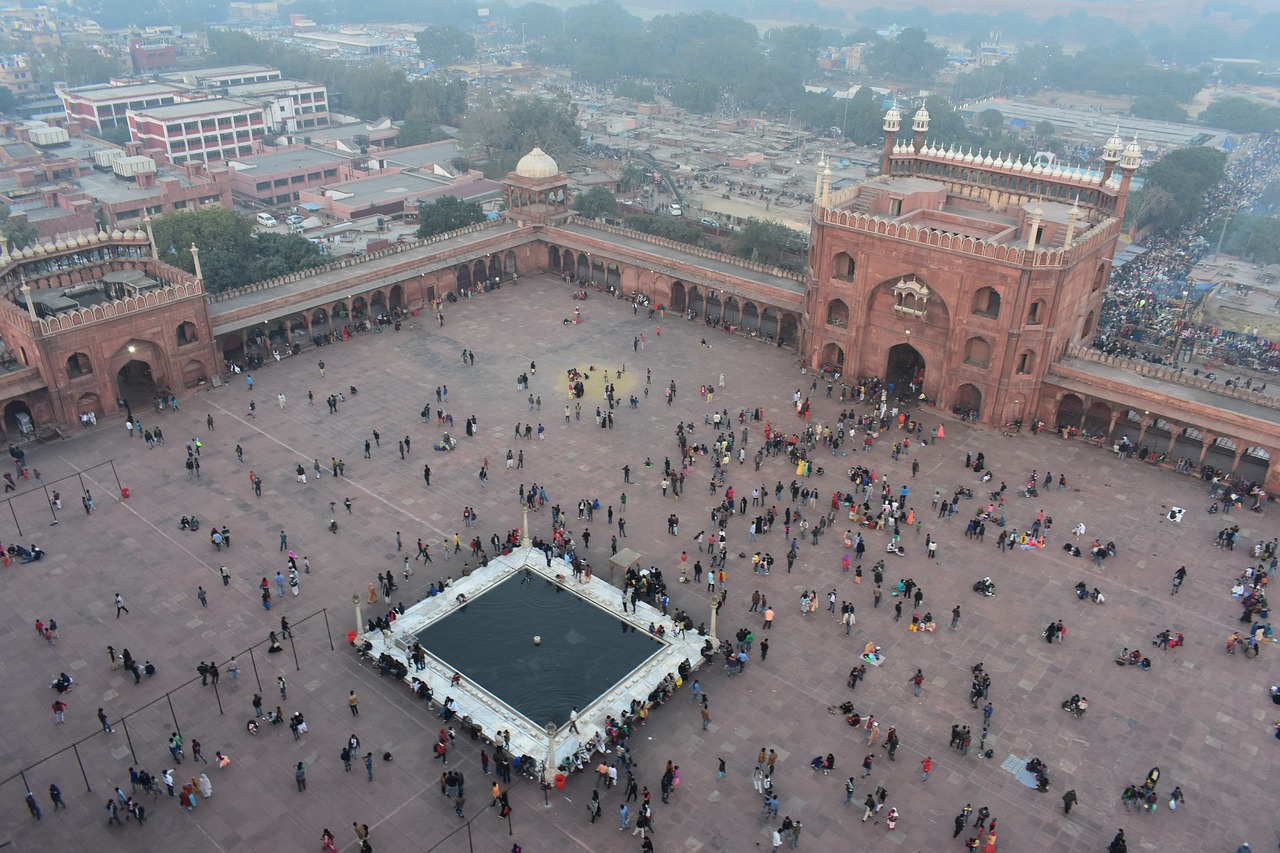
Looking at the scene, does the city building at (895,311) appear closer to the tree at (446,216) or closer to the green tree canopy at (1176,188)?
the tree at (446,216)

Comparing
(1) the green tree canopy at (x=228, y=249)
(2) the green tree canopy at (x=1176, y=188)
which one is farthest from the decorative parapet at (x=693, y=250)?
(2) the green tree canopy at (x=1176, y=188)

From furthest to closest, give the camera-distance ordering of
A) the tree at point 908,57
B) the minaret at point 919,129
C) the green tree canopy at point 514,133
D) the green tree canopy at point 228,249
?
the tree at point 908,57 → the green tree canopy at point 514,133 → the green tree canopy at point 228,249 → the minaret at point 919,129

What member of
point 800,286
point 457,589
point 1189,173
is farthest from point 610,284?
point 1189,173

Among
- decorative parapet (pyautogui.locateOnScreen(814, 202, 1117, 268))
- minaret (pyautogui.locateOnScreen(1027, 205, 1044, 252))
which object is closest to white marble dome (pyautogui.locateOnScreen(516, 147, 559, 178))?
decorative parapet (pyautogui.locateOnScreen(814, 202, 1117, 268))

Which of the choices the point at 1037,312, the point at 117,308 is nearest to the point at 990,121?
the point at 1037,312

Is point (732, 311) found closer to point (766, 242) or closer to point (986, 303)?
point (986, 303)

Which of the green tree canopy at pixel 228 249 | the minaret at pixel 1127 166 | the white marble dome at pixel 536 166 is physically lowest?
the green tree canopy at pixel 228 249
